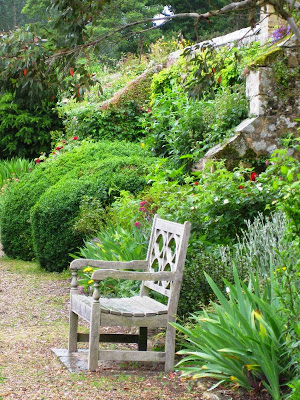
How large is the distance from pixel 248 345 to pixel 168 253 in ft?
4.21

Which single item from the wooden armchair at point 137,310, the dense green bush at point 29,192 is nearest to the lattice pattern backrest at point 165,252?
the wooden armchair at point 137,310

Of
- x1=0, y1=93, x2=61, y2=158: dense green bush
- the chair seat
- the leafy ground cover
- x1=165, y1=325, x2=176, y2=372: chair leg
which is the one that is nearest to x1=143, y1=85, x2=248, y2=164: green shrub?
the leafy ground cover

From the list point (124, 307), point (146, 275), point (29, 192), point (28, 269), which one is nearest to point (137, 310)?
point (124, 307)

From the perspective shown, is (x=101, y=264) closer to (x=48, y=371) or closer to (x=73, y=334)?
(x=73, y=334)

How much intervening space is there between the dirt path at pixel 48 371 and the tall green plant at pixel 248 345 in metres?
0.26

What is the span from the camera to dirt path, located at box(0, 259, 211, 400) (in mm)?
4211

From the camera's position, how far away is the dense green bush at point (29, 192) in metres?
9.94

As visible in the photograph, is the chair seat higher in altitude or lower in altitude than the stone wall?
lower

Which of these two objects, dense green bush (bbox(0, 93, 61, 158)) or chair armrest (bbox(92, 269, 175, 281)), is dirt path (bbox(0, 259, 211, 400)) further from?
dense green bush (bbox(0, 93, 61, 158))

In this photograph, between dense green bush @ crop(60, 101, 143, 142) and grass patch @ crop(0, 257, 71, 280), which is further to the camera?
dense green bush @ crop(60, 101, 143, 142)

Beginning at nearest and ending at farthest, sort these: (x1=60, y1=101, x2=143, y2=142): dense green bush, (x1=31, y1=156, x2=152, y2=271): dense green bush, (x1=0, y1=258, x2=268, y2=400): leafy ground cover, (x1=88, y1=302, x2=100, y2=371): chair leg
A: (x1=0, y1=258, x2=268, y2=400): leafy ground cover < (x1=88, y1=302, x2=100, y2=371): chair leg < (x1=31, y1=156, x2=152, y2=271): dense green bush < (x1=60, y1=101, x2=143, y2=142): dense green bush

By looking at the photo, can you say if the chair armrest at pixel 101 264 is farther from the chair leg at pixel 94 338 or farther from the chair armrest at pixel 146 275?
the chair leg at pixel 94 338

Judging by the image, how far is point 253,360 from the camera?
3.97m

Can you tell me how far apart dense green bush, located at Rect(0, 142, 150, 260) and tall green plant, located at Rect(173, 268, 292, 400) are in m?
5.85
